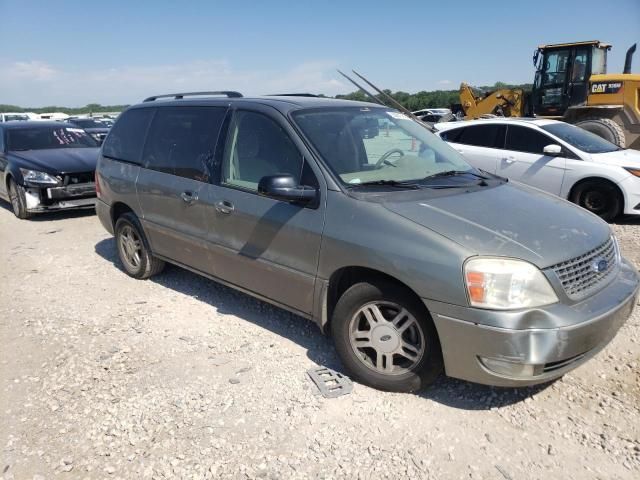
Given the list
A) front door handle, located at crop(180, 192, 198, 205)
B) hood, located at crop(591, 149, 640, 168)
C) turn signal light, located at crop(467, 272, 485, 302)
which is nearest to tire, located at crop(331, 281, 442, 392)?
turn signal light, located at crop(467, 272, 485, 302)

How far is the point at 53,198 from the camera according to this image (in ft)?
26.8

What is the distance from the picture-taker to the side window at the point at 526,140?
7875mm

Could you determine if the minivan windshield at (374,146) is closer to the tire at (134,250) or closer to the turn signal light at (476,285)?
the turn signal light at (476,285)

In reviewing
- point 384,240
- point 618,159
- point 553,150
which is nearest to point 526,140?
point 553,150

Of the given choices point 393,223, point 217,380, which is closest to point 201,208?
point 217,380

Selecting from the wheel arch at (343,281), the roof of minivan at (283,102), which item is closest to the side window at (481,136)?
the roof of minivan at (283,102)

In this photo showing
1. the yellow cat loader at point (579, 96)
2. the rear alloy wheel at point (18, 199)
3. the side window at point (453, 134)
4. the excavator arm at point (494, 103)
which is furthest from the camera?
the excavator arm at point (494, 103)

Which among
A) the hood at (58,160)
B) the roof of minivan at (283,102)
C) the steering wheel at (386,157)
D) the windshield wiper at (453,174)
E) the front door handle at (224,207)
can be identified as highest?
the roof of minivan at (283,102)

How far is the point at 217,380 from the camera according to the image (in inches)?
134

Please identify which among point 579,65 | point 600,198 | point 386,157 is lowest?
point 600,198

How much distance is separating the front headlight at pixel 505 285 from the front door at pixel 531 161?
18.2 ft

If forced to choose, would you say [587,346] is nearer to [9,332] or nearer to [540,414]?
[540,414]

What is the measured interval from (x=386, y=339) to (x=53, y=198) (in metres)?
7.00

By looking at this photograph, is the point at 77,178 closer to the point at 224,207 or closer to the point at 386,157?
the point at 224,207
